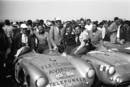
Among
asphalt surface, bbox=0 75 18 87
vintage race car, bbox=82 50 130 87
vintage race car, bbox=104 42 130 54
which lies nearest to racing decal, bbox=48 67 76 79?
vintage race car, bbox=82 50 130 87

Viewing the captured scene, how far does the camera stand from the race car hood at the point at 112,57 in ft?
23.0

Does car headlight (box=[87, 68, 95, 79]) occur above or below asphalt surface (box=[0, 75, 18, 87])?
above

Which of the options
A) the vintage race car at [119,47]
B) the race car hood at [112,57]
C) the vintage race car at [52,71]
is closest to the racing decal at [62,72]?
the vintage race car at [52,71]

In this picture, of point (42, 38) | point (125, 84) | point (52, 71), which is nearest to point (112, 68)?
point (125, 84)

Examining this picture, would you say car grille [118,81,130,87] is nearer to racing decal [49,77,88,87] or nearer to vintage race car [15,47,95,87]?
vintage race car [15,47,95,87]

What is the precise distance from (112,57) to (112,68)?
2.35 ft

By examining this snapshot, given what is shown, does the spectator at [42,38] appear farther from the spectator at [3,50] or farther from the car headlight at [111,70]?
the car headlight at [111,70]

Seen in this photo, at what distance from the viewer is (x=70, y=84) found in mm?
5895

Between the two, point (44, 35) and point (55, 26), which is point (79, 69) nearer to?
point (44, 35)

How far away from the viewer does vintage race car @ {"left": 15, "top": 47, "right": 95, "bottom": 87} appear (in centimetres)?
579

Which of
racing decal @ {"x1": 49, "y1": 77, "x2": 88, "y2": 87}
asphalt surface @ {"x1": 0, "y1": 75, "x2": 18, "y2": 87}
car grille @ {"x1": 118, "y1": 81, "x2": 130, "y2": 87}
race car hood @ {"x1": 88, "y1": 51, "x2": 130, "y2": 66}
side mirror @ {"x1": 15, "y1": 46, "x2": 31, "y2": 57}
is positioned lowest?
asphalt surface @ {"x1": 0, "y1": 75, "x2": 18, "y2": 87}

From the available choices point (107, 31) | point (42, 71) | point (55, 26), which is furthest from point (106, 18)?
point (42, 71)

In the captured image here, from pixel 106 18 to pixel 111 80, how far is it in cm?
1001

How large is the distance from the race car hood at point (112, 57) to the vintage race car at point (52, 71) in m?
0.90
